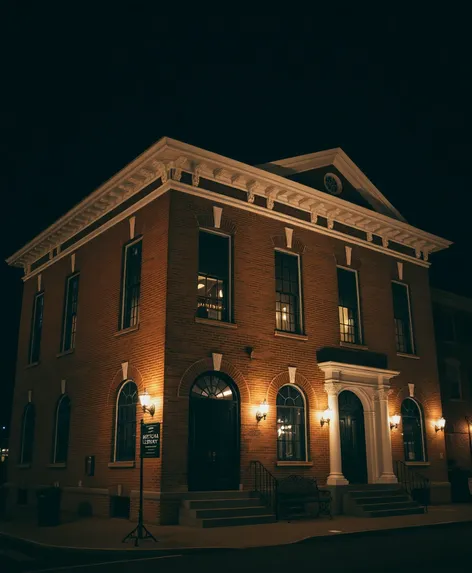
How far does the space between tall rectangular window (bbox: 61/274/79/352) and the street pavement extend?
32.2ft

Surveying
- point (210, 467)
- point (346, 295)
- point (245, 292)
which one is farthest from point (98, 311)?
point (346, 295)

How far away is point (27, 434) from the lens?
2305 centimetres

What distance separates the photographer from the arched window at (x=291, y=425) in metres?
17.9

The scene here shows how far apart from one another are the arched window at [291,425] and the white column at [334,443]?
85 cm

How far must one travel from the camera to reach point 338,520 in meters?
15.9

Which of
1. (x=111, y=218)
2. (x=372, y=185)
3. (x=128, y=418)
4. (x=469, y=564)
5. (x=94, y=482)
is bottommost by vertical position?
(x=469, y=564)

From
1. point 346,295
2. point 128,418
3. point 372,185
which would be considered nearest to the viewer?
point 128,418

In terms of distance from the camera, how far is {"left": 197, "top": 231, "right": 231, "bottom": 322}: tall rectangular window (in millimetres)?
17359

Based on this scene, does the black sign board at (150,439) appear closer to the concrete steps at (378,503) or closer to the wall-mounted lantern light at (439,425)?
the concrete steps at (378,503)

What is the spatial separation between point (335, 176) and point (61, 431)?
1344 centimetres

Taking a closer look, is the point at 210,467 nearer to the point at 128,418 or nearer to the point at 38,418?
the point at 128,418

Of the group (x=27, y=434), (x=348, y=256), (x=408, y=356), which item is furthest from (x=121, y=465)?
(x=408, y=356)

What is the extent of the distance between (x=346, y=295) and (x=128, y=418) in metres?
8.85

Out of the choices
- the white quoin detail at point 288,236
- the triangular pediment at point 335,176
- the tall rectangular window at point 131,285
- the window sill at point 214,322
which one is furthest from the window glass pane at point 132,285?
the triangular pediment at point 335,176
